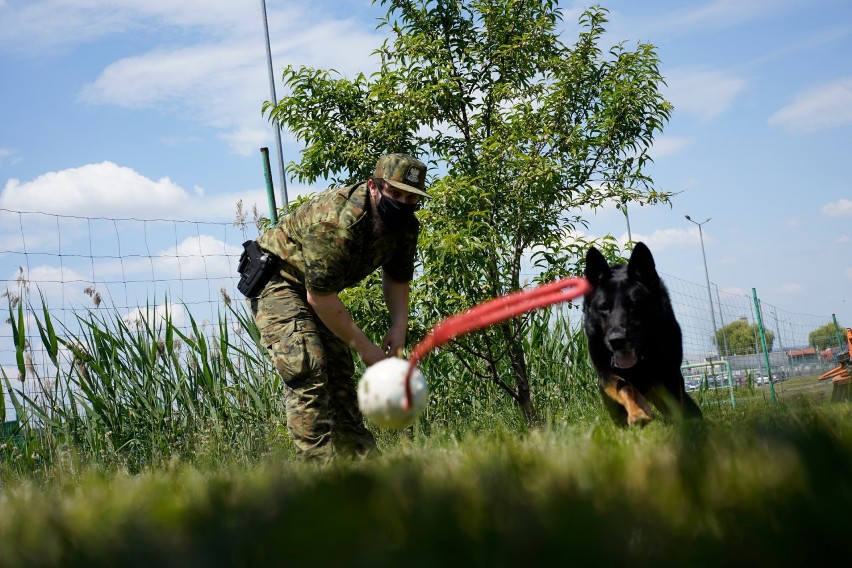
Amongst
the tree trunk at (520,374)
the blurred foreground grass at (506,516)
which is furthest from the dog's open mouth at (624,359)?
the blurred foreground grass at (506,516)

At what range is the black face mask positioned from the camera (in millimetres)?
4102

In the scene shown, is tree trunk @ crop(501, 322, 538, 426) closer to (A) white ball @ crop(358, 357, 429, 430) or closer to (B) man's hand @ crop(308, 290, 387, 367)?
(B) man's hand @ crop(308, 290, 387, 367)

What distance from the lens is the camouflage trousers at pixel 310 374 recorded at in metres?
4.18

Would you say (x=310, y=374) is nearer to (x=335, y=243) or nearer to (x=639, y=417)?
(x=335, y=243)

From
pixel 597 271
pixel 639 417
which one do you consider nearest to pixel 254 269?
pixel 597 271

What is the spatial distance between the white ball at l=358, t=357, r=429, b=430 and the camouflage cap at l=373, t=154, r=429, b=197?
1.22m

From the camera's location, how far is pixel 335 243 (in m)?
4.04

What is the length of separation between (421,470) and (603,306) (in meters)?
3.09

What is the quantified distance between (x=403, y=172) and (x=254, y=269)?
3.67 feet

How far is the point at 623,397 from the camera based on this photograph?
4453mm

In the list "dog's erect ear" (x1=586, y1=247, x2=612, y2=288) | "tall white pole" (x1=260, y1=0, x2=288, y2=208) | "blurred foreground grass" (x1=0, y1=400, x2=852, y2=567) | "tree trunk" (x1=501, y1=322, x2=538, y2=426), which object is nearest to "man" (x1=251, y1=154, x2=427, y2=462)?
"dog's erect ear" (x1=586, y1=247, x2=612, y2=288)

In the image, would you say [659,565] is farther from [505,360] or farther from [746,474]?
[505,360]

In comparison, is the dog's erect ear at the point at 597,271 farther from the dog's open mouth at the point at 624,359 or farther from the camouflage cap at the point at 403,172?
the camouflage cap at the point at 403,172

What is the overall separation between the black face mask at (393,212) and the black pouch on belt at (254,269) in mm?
786
